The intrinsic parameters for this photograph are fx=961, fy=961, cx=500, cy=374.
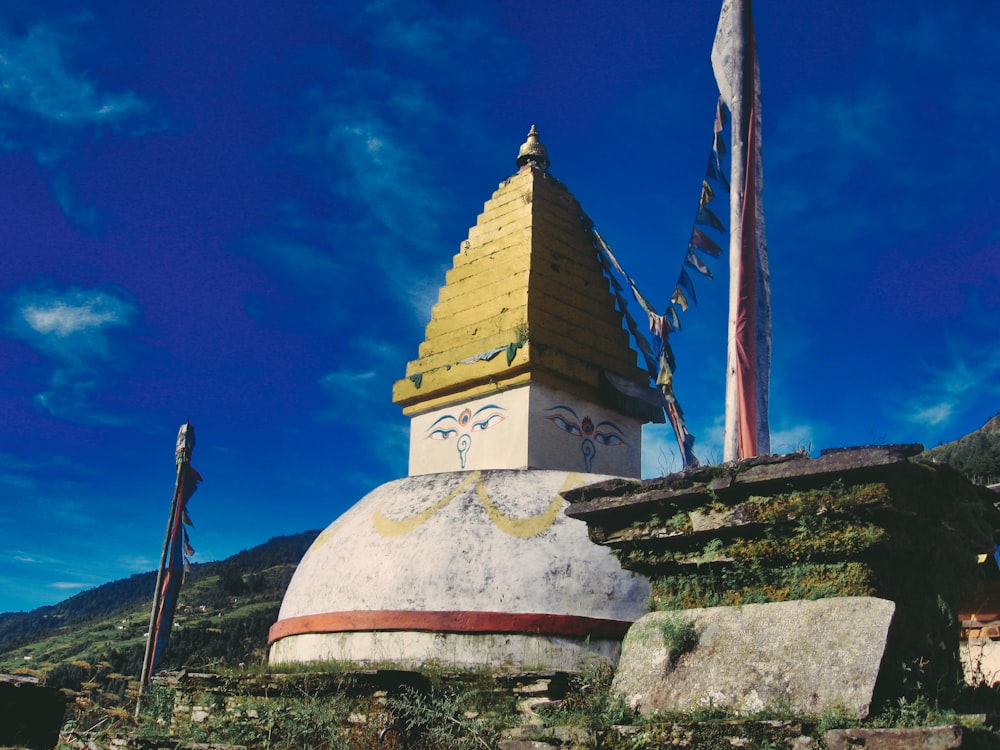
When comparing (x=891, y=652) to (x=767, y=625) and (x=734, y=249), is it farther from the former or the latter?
(x=734, y=249)

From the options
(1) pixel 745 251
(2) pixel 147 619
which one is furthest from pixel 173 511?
(2) pixel 147 619

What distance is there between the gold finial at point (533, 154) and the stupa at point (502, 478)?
0.06 feet

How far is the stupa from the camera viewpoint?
7.62 m

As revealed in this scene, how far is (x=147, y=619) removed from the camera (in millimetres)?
34062

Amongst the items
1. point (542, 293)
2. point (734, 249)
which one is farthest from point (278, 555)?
point (734, 249)

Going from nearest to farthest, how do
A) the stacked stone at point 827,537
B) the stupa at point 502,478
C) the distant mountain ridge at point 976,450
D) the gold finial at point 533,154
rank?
the stacked stone at point 827,537, the stupa at point 502,478, the gold finial at point 533,154, the distant mountain ridge at point 976,450

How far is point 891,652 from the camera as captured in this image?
4172 millimetres

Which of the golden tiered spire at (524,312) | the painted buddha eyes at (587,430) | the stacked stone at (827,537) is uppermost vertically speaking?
the golden tiered spire at (524,312)

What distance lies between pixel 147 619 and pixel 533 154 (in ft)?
93.0

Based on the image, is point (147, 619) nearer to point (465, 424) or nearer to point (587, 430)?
point (465, 424)

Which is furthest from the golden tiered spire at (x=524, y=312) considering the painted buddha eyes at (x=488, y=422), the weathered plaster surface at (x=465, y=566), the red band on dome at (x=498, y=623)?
the red band on dome at (x=498, y=623)

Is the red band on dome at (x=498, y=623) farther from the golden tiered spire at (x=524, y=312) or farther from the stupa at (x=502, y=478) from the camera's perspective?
the golden tiered spire at (x=524, y=312)

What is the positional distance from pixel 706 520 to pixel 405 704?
2.73m

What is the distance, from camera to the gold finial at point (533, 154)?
37.7 ft
